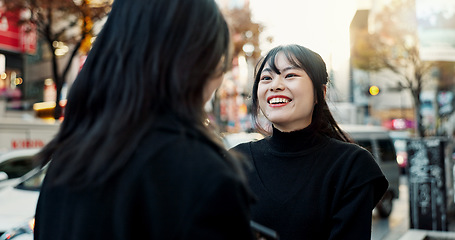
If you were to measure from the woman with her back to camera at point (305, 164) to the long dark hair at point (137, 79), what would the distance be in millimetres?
998

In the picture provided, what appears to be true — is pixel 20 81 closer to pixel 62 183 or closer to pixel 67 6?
pixel 67 6

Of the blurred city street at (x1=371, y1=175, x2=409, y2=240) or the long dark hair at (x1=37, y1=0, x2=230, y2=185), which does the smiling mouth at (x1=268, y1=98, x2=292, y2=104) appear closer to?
the long dark hair at (x1=37, y1=0, x2=230, y2=185)

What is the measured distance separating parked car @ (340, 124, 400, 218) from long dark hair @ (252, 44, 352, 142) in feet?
24.7

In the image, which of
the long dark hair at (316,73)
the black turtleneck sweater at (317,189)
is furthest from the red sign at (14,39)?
the black turtleneck sweater at (317,189)

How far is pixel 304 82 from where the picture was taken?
7.18ft

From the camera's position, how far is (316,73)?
2.23 meters

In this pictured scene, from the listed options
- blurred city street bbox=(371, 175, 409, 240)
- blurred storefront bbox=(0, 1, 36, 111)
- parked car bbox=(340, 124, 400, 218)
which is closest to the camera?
blurred city street bbox=(371, 175, 409, 240)

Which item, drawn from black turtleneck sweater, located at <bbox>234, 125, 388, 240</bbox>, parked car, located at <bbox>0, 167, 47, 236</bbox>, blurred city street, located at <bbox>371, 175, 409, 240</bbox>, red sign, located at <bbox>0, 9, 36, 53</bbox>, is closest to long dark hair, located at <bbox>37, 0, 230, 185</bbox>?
black turtleneck sweater, located at <bbox>234, 125, 388, 240</bbox>

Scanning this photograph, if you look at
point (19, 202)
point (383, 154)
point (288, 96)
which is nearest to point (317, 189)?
point (288, 96)

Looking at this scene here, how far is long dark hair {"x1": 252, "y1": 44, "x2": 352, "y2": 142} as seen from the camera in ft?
7.22

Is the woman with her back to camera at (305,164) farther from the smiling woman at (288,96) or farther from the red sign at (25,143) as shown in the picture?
the red sign at (25,143)

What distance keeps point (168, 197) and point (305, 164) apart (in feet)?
4.07

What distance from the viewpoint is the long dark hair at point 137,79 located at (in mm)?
1015

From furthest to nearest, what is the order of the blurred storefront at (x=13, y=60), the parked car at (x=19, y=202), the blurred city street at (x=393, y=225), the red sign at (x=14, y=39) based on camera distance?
the blurred storefront at (x=13, y=60)
the red sign at (x=14, y=39)
the blurred city street at (x=393, y=225)
the parked car at (x=19, y=202)
